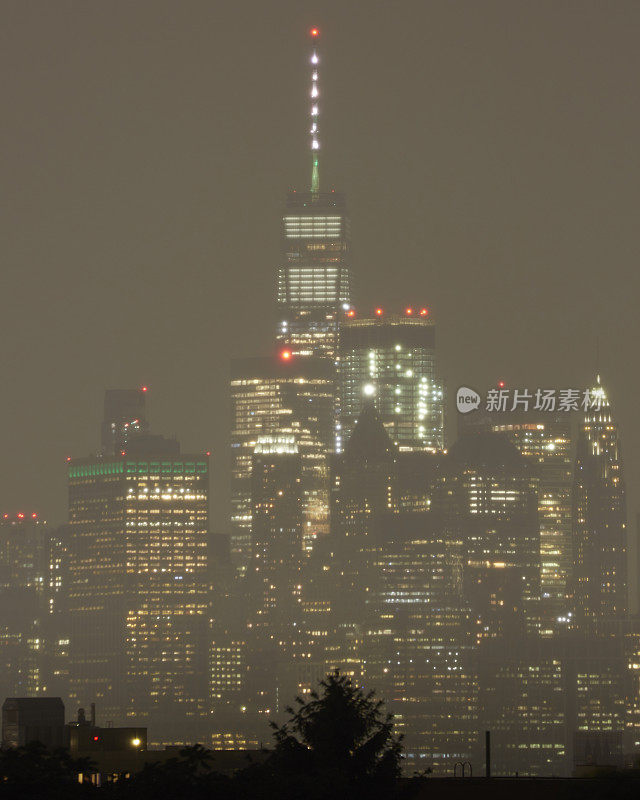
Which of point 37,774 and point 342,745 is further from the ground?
point 342,745

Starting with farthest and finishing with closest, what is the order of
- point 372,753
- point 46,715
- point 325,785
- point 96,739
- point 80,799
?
point 46,715 → point 96,739 → point 372,753 → point 325,785 → point 80,799

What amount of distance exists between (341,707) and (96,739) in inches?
2919

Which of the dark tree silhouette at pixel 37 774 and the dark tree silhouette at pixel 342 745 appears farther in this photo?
the dark tree silhouette at pixel 342 745

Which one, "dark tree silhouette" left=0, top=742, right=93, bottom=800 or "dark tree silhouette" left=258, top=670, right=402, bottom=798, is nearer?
"dark tree silhouette" left=0, top=742, right=93, bottom=800

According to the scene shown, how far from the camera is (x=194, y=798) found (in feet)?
179

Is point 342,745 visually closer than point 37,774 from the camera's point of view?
No

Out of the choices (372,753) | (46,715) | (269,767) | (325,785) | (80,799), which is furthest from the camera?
(46,715)

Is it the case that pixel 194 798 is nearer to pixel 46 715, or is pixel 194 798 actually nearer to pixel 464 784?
pixel 464 784

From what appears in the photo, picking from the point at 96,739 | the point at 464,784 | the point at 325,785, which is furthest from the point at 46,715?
the point at 325,785

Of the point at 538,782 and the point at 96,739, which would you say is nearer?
the point at 538,782

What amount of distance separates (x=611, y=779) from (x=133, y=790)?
1965cm

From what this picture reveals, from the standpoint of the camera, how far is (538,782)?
73188 mm

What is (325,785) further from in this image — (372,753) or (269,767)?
(372,753)

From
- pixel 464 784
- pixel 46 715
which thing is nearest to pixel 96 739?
pixel 46 715
